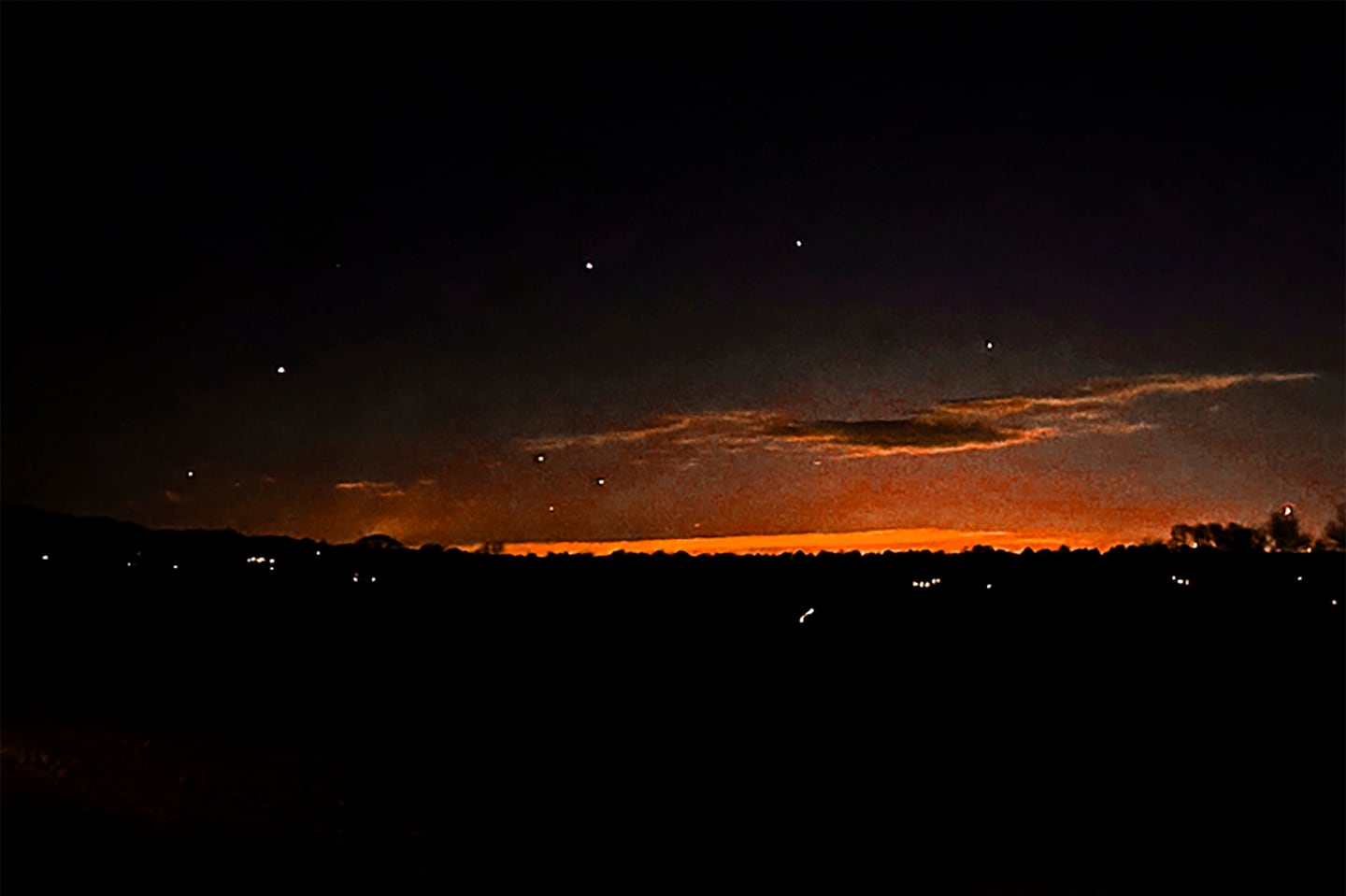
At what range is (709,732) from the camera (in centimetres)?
1095

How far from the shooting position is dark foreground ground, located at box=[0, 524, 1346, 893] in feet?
22.7

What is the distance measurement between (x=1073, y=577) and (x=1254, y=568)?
8.05 ft

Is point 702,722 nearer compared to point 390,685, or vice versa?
point 702,722

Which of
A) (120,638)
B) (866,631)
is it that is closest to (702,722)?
(866,631)

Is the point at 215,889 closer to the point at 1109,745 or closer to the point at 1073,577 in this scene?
the point at 1109,745

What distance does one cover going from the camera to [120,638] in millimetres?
17859

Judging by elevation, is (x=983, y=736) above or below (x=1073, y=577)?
below

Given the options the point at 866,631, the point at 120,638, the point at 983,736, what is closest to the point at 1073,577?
the point at 866,631

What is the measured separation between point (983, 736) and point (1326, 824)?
126 inches

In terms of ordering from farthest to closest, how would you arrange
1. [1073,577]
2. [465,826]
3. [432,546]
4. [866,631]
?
[432,546] < [1073,577] < [866,631] < [465,826]

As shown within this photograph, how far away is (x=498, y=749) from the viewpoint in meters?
10.1

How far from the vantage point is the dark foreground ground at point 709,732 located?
6.93 metres

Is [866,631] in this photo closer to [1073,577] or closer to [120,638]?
[1073,577]

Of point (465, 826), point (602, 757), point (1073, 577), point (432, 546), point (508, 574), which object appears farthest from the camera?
point (432, 546)
